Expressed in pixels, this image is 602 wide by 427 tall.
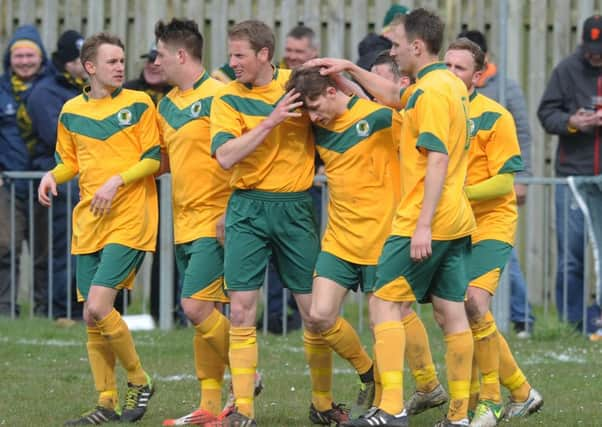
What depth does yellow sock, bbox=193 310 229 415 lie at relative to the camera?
862 cm

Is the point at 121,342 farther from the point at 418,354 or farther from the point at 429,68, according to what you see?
the point at 429,68

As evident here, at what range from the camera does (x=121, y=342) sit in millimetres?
8758

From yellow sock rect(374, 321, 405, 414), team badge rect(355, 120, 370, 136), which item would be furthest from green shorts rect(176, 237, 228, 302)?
yellow sock rect(374, 321, 405, 414)

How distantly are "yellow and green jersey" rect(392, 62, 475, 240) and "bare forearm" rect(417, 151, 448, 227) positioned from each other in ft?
0.17

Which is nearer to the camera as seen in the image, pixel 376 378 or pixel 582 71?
pixel 376 378

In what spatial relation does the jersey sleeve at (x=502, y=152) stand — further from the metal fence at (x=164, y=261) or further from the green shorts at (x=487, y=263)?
the metal fence at (x=164, y=261)

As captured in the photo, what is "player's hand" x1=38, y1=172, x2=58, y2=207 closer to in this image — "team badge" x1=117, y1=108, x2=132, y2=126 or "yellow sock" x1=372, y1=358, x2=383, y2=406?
"team badge" x1=117, y1=108, x2=132, y2=126

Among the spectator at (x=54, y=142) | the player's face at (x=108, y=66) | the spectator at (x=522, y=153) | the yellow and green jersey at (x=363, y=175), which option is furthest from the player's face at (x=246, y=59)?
the spectator at (x=54, y=142)

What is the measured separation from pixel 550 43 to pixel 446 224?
7.82m

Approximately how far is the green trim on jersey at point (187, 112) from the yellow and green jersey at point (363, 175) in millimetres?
733

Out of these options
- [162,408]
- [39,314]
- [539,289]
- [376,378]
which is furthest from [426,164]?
[539,289]

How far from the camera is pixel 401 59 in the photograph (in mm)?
7930

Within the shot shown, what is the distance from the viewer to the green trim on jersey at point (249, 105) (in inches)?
328

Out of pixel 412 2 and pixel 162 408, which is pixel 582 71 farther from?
pixel 162 408
